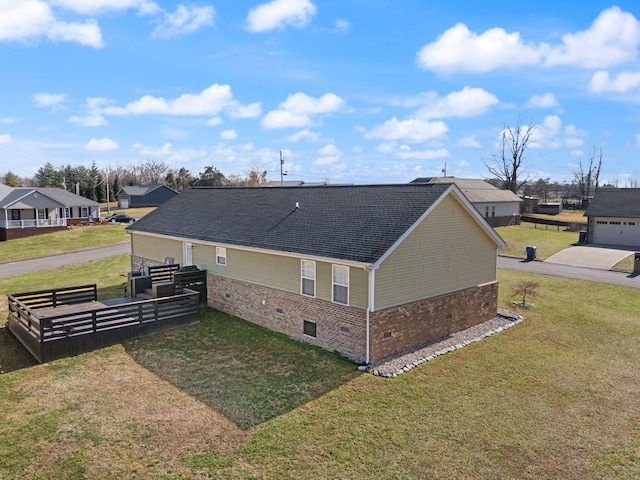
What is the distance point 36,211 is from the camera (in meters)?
46.7

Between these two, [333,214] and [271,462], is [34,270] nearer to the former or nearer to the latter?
[333,214]

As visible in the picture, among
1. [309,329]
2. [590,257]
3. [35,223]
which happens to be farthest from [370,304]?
[35,223]

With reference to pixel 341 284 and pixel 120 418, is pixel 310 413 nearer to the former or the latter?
pixel 120 418

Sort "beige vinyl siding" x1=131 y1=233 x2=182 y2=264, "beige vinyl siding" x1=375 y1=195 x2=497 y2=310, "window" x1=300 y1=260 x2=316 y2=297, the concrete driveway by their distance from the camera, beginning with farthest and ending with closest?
the concrete driveway → "beige vinyl siding" x1=131 y1=233 x2=182 y2=264 → "window" x1=300 y1=260 x2=316 y2=297 → "beige vinyl siding" x1=375 y1=195 x2=497 y2=310

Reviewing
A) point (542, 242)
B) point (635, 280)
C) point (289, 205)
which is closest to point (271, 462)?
point (289, 205)

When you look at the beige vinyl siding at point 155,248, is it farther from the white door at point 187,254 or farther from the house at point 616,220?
the house at point 616,220

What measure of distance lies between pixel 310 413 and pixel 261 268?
7620 millimetres

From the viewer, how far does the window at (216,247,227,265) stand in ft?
63.0

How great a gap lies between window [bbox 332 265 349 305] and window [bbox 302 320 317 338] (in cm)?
141

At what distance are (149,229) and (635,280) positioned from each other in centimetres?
2904

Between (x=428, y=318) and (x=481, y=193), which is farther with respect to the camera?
(x=481, y=193)

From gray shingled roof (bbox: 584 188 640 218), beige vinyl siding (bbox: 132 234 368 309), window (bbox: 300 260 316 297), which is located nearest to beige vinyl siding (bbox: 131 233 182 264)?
beige vinyl siding (bbox: 132 234 368 309)

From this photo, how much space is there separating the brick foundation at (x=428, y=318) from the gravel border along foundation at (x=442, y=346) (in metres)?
0.26

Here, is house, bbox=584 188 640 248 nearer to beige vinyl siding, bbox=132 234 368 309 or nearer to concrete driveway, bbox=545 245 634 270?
concrete driveway, bbox=545 245 634 270
